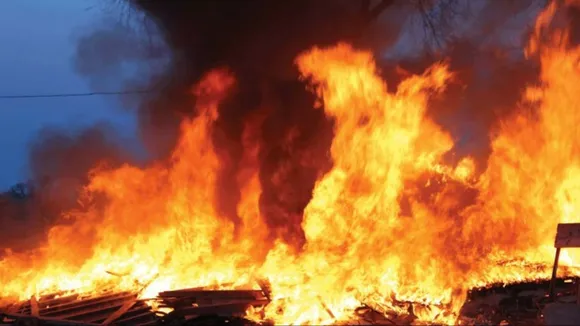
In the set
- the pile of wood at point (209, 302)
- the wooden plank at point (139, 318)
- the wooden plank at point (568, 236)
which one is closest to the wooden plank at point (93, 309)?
the wooden plank at point (139, 318)

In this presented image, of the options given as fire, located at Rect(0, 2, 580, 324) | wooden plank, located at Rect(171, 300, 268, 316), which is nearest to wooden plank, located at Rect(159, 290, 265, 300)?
wooden plank, located at Rect(171, 300, 268, 316)

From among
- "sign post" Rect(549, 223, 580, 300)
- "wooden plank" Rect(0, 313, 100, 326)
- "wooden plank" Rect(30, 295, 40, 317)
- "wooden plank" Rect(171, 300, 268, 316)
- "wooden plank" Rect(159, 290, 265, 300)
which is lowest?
"wooden plank" Rect(0, 313, 100, 326)

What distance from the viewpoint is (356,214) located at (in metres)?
8.15

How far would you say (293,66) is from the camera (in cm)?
972

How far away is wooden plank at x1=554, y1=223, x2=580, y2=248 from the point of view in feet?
22.3

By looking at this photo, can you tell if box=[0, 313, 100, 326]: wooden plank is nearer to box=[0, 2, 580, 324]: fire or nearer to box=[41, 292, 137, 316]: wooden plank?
box=[41, 292, 137, 316]: wooden plank

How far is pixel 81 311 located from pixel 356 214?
4369mm

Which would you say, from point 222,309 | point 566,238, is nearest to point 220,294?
point 222,309

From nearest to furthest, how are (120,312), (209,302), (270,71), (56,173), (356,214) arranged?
→ (120,312) < (209,302) < (356,214) < (270,71) < (56,173)

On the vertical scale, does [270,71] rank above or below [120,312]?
above

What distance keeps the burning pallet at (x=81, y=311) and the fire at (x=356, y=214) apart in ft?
1.23

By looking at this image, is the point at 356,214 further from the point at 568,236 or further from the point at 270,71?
the point at 270,71

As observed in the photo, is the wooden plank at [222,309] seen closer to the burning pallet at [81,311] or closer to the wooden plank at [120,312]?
the burning pallet at [81,311]

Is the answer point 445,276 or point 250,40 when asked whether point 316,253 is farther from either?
point 250,40
